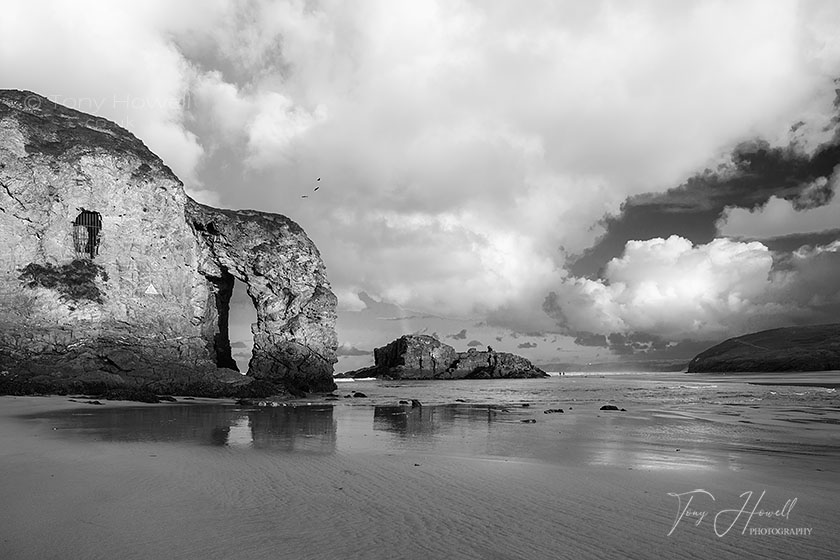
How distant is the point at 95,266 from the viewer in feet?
103

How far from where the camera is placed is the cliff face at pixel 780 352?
10831 centimetres

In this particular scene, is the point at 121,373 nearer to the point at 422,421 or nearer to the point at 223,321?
the point at 223,321

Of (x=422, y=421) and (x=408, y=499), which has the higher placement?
(x=408, y=499)

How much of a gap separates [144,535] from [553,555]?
13.2 feet

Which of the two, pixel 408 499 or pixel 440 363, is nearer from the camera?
pixel 408 499

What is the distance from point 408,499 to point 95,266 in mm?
33104

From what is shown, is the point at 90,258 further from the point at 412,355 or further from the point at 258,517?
the point at 412,355

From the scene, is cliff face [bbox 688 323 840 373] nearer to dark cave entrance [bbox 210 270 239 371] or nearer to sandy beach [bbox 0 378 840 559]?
dark cave entrance [bbox 210 270 239 371]

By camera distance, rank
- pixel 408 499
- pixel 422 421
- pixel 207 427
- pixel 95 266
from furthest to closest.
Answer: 1. pixel 95 266
2. pixel 422 421
3. pixel 207 427
4. pixel 408 499

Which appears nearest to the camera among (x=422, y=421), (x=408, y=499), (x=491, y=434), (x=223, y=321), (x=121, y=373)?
(x=408, y=499)

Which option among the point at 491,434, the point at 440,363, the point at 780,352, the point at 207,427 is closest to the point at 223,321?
the point at 207,427

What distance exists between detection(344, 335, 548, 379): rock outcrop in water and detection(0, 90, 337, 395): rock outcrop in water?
312 ft

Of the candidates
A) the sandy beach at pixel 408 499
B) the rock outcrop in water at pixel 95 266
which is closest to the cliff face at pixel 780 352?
the rock outcrop in water at pixel 95 266

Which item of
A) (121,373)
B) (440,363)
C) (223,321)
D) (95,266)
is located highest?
(95,266)
